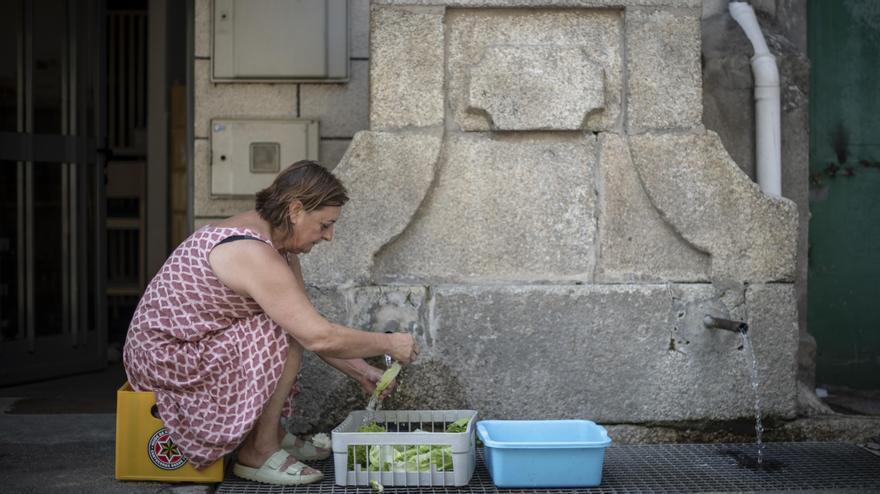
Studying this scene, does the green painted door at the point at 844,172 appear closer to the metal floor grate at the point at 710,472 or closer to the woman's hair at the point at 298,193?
the metal floor grate at the point at 710,472

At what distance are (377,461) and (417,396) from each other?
605 millimetres

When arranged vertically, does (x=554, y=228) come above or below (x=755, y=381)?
above

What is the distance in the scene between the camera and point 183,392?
327 centimetres

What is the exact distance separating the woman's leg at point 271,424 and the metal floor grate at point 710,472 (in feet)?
0.31

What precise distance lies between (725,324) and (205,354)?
6.42ft

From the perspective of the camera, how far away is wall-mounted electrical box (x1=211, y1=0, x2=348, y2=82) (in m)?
4.54

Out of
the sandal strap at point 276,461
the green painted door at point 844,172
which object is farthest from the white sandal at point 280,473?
the green painted door at point 844,172

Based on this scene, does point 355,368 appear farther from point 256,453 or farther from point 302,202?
point 302,202

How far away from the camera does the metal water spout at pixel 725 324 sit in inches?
146

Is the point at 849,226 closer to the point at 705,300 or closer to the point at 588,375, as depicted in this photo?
the point at 705,300

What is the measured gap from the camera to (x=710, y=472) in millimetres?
3531

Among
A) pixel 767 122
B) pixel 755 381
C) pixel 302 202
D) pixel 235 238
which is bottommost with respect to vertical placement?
pixel 755 381

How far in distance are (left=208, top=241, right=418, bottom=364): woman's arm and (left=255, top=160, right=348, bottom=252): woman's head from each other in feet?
0.52

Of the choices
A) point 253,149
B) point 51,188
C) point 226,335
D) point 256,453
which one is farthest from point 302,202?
point 51,188
